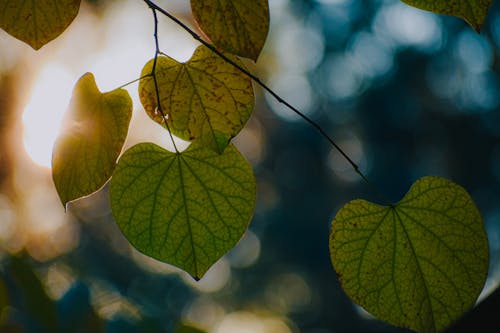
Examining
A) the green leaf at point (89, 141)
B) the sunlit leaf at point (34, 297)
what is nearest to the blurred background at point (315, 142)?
the sunlit leaf at point (34, 297)

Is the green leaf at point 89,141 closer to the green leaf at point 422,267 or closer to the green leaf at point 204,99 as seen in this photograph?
the green leaf at point 204,99

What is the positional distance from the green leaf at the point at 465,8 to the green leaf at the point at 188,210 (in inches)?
9.2

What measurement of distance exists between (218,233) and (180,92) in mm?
154

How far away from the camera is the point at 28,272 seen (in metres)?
1.22

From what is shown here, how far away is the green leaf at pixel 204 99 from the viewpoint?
1.82 ft

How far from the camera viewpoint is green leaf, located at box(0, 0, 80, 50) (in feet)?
1.71

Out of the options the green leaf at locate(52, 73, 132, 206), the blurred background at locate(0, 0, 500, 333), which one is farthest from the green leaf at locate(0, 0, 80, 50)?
the blurred background at locate(0, 0, 500, 333)

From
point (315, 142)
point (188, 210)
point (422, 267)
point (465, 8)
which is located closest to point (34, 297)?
point (188, 210)

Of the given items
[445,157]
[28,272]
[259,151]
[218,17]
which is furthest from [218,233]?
[259,151]

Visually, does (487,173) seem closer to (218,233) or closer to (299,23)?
(299,23)

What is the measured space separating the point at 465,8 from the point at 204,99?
0.26m

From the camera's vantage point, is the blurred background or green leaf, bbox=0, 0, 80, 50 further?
the blurred background

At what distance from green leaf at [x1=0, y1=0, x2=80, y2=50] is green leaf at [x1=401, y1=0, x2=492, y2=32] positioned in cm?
32

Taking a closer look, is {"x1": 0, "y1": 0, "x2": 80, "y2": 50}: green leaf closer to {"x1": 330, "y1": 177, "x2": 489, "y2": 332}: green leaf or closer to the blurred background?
{"x1": 330, "y1": 177, "x2": 489, "y2": 332}: green leaf
